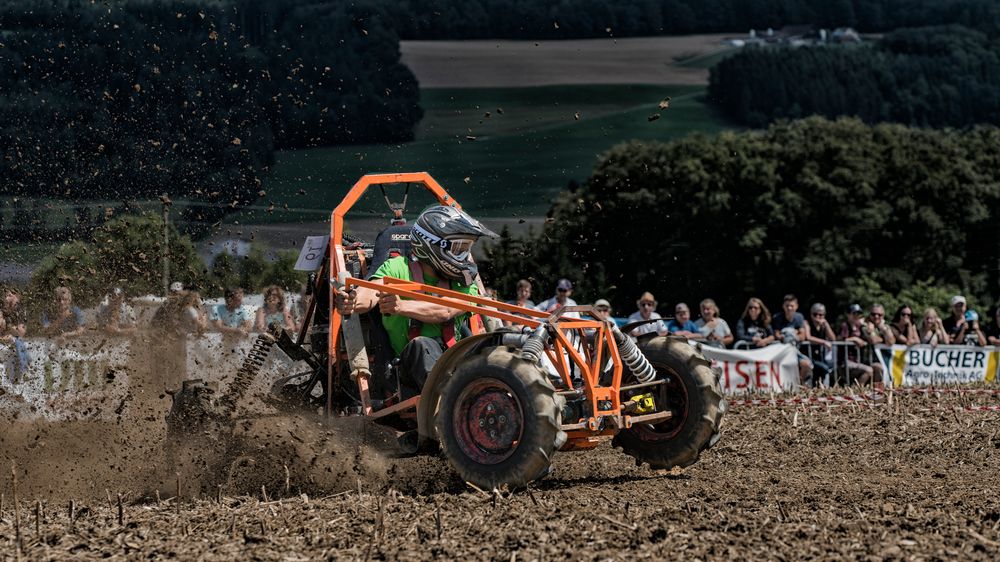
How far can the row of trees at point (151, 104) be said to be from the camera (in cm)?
1908

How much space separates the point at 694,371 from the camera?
8062 millimetres

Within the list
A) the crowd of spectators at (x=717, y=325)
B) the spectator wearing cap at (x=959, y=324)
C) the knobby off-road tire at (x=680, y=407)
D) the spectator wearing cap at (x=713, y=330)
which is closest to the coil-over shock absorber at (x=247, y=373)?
the crowd of spectators at (x=717, y=325)

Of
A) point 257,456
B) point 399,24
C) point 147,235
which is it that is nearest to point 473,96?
point 399,24

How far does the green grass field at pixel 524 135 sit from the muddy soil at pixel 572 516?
15.0 metres

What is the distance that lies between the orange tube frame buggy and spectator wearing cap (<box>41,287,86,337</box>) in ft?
13.5

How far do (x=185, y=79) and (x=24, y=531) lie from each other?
46.7ft

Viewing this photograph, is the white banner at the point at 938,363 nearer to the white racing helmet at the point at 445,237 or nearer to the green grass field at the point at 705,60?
the white racing helmet at the point at 445,237

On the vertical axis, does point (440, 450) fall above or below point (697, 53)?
below

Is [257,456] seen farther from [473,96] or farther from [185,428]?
[473,96]

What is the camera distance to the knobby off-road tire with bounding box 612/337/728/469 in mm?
8047

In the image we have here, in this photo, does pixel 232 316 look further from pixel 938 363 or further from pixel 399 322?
pixel 938 363

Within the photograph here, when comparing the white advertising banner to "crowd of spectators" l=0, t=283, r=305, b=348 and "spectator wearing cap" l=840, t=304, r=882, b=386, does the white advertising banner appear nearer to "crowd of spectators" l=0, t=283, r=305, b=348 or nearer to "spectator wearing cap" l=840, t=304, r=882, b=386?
"crowd of spectators" l=0, t=283, r=305, b=348

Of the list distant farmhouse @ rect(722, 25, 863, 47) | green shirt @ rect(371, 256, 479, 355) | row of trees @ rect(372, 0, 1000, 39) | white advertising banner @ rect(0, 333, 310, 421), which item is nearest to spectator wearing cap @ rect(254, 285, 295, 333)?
white advertising banner @ rect(0, 333, 310, 421)

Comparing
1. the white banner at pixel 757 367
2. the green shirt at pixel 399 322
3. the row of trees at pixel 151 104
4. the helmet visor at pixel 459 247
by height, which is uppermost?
the row of trees at pixel 151 104
